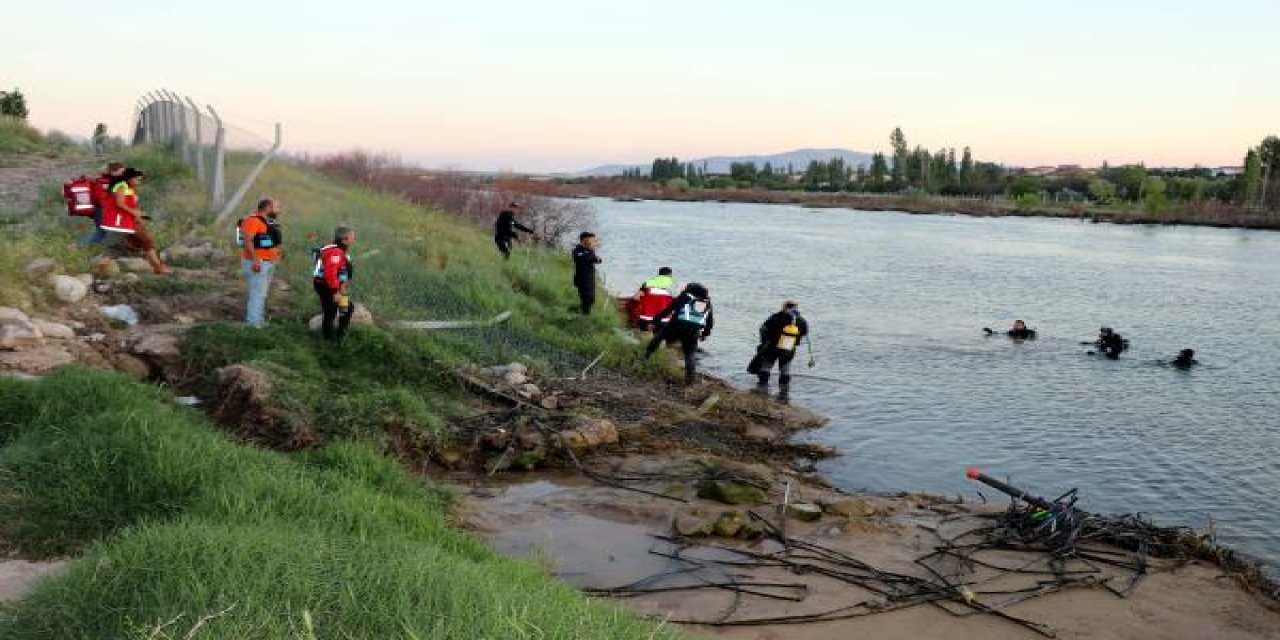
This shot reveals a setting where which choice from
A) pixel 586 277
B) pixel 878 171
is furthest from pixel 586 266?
pixel 878 171

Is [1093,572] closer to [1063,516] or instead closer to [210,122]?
[1063,516]

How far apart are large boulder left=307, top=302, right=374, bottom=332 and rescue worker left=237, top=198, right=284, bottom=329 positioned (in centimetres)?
56

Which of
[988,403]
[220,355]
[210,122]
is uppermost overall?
[210,122]

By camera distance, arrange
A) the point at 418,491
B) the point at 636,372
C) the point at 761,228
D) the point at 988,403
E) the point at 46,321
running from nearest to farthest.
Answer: the point at 418,491, the point at 46,321, the point at 636,372, the point at 988,403, the point at 761,228

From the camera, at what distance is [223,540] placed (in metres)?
4.58

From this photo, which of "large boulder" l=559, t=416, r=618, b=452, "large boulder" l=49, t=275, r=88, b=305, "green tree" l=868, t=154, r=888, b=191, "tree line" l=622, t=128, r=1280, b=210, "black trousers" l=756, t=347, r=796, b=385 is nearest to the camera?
"large boulder" l=559, t=416, r=618, b=452

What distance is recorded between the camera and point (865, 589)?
740 centimetres

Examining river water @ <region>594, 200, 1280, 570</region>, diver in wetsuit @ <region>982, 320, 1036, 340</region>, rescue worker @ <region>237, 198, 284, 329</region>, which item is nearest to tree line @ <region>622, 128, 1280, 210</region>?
river water @ <region>594, 200, 1280, 570</region>

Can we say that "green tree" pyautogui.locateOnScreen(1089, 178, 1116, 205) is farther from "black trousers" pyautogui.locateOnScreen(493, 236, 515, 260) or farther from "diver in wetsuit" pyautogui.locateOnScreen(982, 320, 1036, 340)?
"black trousers" pyautogui.locateOnScreen(493, 236, 515, 260)

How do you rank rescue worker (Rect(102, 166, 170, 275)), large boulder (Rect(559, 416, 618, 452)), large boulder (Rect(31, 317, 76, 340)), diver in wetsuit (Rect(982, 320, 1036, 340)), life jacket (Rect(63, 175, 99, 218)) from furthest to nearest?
diver in wetsuit (Rect(982, 320, 1036, 340)), life jacket (Rect(63, 175, 99, 218)), rescue worker (Rect(102, 166, 170, 275)), large boulder (Rect(559, 416, 618, 452)), large boulder (Rect(31, 317, 76, 340))

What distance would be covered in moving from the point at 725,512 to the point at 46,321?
719cm

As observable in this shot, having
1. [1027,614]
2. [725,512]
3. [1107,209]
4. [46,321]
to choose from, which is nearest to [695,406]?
[725,512]

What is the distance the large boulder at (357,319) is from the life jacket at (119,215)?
9.49 feet

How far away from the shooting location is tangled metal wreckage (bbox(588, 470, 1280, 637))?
7160 mm
